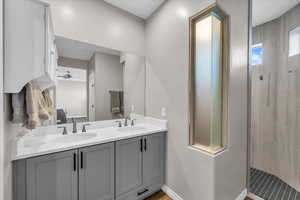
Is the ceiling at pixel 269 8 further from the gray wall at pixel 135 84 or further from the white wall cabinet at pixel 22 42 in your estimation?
the white wall cabinet at pixel 22 42

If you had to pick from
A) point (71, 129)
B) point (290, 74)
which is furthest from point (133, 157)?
point (290, 74)

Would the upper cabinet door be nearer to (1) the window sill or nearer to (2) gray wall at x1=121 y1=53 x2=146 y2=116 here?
(2) gray wall at x1=121 y1=53 x2=146 y2=116

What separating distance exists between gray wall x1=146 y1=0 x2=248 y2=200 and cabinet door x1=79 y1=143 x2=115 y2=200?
2.72ft

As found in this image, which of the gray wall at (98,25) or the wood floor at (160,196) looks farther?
the wood floor at (160,196)

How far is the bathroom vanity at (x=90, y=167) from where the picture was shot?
3.52 ft

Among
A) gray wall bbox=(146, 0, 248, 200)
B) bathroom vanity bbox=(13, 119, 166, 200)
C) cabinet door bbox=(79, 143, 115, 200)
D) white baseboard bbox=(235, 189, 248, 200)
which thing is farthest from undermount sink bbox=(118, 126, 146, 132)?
white baseboard bbox=(235, 189, 248, 200)

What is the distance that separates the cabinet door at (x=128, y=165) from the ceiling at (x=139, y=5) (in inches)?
77.5

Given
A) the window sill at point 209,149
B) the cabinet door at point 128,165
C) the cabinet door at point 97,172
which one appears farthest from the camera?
the cabinet door at point 128,165

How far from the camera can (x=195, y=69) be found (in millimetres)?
1597

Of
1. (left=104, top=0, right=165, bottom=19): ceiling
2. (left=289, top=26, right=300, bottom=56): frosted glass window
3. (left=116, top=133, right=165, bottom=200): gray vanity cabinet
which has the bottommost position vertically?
(left=116, top=133, right=165, bottom=200): gray vanity cabinet

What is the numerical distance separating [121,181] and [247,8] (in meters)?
2.76

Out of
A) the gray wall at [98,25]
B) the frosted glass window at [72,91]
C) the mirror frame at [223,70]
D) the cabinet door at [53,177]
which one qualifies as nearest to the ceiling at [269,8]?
the mirror frame at [223,70]

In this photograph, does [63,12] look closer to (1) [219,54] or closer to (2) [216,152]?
(1) [219,54]

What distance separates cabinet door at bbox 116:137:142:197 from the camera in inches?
59.6
